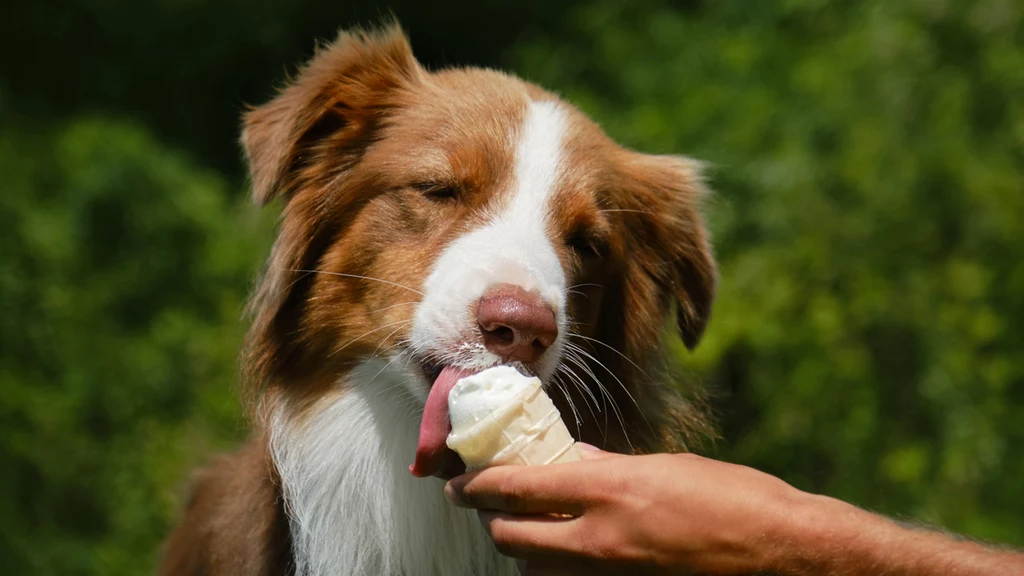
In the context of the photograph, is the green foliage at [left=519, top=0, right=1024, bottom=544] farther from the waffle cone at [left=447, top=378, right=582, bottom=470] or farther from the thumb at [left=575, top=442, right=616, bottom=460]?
the waffle cone at [left=447, top=378, right=582, bottom=470]

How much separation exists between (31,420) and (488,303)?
4.90 metres

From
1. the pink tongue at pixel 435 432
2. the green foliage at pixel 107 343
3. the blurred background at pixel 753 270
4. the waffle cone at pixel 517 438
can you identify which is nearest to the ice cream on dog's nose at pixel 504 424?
the waffle cone at pixel 517 438

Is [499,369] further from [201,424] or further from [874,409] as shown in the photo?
[201,424]

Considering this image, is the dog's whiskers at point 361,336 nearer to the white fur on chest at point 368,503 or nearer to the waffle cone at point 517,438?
the white fur on chest at point 368,503

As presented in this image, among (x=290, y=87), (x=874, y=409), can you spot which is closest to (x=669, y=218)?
(x=290, y=87)

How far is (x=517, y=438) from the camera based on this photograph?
2.58 m

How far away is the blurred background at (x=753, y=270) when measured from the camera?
5.93m

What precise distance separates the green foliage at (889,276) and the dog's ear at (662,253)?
6.71ft

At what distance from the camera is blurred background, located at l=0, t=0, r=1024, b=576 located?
5.93 metres

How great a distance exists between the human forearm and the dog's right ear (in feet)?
6.13

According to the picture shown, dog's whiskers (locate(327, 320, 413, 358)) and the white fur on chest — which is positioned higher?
dog's whiskers (locate(327, 320, 413, 358))

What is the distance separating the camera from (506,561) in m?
3.39

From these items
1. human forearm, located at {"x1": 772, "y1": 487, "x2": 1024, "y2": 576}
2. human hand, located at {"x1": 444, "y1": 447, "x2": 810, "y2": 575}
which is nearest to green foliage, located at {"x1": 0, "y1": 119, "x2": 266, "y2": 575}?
human hand, located at {"x1": 444, "y1": 447, "x2": 810, "y2": 575}

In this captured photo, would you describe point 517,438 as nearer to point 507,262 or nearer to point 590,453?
point 590,453
